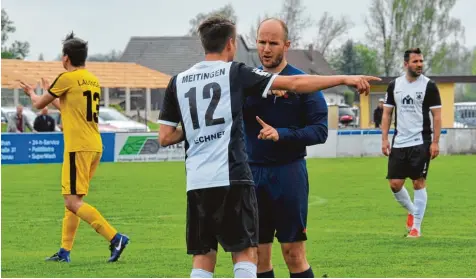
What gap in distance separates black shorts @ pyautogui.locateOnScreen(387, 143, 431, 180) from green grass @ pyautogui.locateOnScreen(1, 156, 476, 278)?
75cm

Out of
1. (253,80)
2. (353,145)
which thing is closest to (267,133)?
(253,80)

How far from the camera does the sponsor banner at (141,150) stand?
3628 cm

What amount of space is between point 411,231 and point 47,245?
4227 mm

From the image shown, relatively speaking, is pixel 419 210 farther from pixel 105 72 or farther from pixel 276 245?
pixel 105 72

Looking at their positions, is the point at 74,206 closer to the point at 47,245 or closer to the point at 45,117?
the point at 47,245

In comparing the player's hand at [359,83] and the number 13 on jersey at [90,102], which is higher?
the player's hand at [359,83]

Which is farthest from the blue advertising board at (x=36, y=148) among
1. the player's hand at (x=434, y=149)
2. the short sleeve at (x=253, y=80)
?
the short sleeve at (x=253, y=80)

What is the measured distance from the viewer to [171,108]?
23.9 ft

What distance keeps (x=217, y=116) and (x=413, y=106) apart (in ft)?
23.3

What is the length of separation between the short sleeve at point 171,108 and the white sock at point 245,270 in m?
0.98

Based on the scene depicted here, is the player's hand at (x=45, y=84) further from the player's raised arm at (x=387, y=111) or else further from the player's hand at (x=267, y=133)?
the player's raised arm at (x=387, y=111)

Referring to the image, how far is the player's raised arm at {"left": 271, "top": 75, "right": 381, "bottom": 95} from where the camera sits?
674 centimetres

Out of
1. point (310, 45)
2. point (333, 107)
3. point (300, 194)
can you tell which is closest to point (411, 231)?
point (300, 194)

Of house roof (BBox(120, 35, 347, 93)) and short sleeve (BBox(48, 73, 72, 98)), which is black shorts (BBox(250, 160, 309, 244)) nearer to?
short sleeve (BBox(48, 73, 72, 98))
